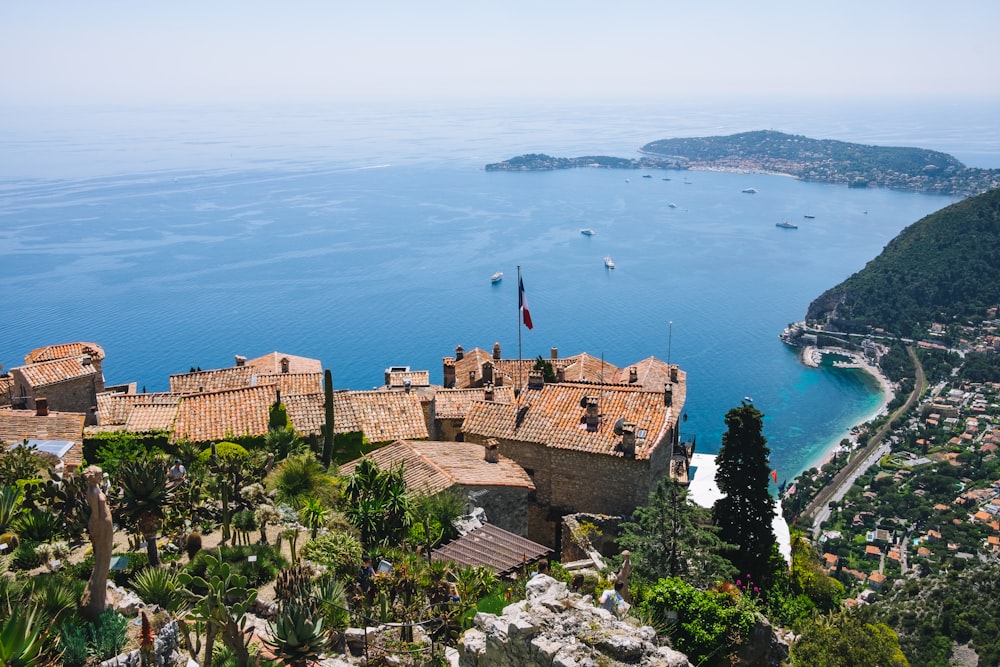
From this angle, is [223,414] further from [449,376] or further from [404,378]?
[449,376]

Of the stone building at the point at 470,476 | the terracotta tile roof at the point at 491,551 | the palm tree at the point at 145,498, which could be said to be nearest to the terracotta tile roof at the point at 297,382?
the stone building at the point at 470,476

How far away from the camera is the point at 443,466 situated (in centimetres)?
2178

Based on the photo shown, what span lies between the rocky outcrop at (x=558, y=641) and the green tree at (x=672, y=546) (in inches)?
301

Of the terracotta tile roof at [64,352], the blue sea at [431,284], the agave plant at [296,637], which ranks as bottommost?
the blue sea at [431,284]

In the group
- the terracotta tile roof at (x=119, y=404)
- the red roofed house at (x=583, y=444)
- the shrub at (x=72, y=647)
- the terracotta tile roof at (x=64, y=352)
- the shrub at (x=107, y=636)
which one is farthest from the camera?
the terracotta tile roof at (x=64, y=352)

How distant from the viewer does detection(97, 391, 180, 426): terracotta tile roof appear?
83.0 feet

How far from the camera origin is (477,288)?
115 meters

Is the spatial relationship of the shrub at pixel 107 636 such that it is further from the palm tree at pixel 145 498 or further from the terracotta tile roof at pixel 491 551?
the terracotta tile roof at pixel 491 551

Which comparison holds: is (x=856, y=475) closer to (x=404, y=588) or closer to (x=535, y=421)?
(x=535, y=421)

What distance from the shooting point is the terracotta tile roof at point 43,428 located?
22172mm

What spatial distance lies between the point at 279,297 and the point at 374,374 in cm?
3211

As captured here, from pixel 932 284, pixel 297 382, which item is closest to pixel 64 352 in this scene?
pixel 297 382

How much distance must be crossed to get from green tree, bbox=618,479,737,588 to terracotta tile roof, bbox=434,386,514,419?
10.5 meters

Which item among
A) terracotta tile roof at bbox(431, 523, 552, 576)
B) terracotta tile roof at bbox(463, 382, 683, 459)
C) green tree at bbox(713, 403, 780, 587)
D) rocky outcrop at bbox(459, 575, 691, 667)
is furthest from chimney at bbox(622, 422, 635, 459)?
rocky outcrop at bbox(459, 575, 691, 667)
